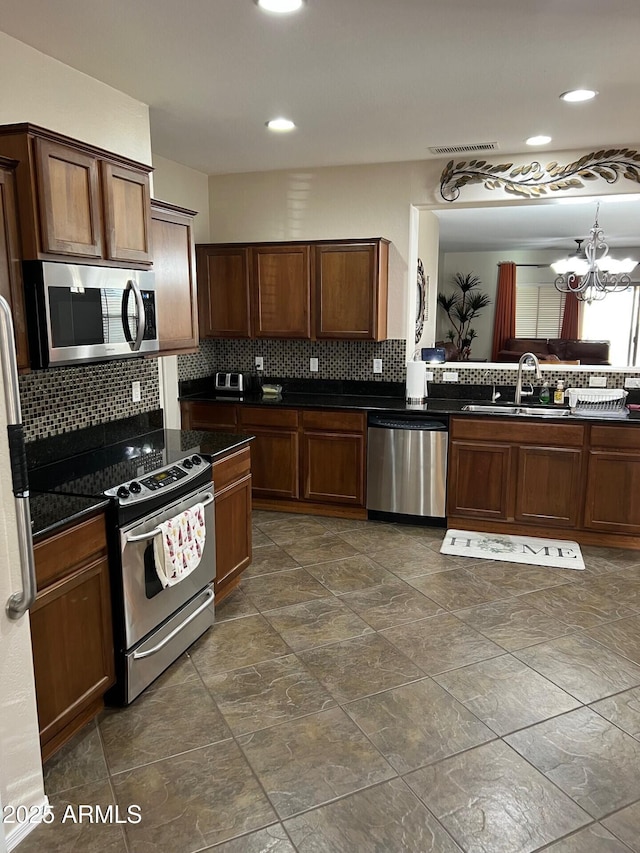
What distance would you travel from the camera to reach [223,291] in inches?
201

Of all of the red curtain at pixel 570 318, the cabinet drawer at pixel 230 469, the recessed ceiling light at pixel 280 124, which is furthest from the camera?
the red curtain at pixel 570 318

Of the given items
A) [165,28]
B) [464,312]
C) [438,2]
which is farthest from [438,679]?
[464,312]

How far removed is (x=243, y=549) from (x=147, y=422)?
945mm

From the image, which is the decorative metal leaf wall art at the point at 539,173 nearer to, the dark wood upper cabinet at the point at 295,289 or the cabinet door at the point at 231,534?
the dark wood upper cabinet at the point at 295,289

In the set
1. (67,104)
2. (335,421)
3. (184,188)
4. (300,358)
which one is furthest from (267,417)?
(67,104)

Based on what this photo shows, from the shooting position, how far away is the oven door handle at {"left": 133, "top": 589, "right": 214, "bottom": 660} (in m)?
2.56

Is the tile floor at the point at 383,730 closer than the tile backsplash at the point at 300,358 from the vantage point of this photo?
Yes

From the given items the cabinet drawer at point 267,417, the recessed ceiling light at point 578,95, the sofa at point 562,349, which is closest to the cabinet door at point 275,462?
the cabinet drawer at point 267,417

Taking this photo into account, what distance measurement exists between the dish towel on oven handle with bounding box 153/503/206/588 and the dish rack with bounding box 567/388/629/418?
2865 mm

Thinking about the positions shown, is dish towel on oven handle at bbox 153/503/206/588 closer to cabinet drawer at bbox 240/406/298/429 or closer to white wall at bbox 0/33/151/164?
white wall at bbox 0/33/151/164

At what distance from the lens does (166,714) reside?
250 cm

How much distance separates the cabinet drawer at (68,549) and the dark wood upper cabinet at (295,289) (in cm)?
293

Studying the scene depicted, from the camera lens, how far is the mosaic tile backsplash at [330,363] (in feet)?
16.4

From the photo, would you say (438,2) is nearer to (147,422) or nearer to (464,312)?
(147,422)
